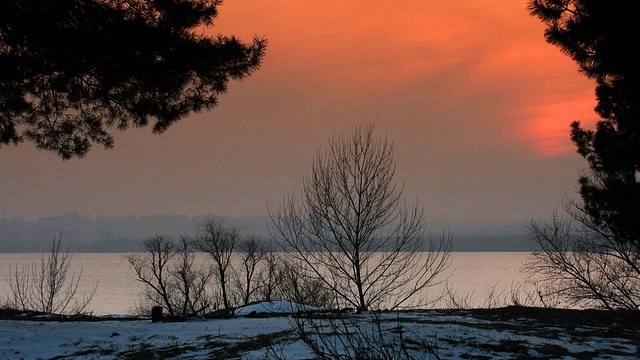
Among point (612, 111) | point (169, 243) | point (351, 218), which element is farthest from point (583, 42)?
point (169, 243)

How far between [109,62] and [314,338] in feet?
18.0

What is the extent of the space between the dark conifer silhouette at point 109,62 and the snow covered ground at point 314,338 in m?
3.84

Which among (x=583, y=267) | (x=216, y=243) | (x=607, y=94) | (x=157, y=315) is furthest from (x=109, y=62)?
(x=216, y=243)

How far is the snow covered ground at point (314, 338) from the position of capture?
277 inches

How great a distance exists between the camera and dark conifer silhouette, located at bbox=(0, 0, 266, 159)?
869 centimetres

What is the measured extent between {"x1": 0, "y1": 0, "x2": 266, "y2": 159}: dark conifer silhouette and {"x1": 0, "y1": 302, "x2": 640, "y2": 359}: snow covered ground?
384 cm

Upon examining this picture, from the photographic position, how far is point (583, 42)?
338 inches

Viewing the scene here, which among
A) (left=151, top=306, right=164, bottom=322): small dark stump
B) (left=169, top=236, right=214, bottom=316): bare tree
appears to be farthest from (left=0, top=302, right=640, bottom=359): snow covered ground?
(left=169, top=236, right=214, bottom=316): bare tree

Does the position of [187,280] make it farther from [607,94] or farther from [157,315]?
[607,94]

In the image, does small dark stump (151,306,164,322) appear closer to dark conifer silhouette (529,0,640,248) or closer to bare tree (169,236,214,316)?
dark conifer silhouette (529,0,640,248)

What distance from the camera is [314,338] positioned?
7.38 metres

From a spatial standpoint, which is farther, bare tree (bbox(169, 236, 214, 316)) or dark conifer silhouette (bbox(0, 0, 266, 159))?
bare tree (bbox(169, 236, 214, 316))

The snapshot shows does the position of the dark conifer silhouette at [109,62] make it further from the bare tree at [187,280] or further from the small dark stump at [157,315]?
the bare tree at [187,280]

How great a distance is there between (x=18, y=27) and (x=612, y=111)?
11.8 meters
